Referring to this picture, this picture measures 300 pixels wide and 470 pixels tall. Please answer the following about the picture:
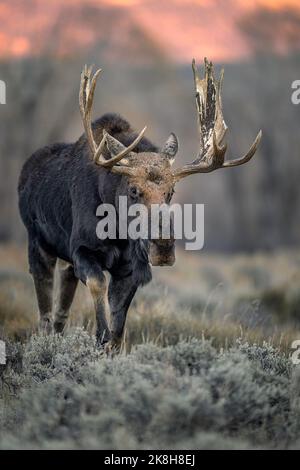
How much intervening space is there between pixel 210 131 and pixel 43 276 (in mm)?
2368

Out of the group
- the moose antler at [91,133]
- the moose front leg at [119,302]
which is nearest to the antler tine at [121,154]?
the moose antler at [91,133]

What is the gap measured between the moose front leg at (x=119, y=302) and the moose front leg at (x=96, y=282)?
0.46m

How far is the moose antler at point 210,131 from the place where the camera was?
8.05 meters

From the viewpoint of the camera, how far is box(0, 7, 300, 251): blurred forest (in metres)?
28.3

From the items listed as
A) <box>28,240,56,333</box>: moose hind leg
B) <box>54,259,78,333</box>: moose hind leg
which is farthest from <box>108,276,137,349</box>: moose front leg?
<box>28,240,56,333</box>: moose hind leg

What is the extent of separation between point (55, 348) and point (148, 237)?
4.13 ft

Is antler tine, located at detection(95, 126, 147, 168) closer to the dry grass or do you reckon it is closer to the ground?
the ground

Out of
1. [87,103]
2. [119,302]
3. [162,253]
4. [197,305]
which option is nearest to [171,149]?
[87,103]

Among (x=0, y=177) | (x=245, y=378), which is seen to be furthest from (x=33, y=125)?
(x=245, y=378)

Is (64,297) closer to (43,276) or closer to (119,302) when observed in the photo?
(43,276)

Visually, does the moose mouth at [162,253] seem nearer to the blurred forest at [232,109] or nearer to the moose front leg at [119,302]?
the moose front leg at [119,302]

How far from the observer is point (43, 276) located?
9406 mm

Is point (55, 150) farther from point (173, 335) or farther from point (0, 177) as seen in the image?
point (0, 177)

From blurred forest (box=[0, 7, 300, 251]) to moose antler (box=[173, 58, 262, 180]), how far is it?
19189 millimetres
